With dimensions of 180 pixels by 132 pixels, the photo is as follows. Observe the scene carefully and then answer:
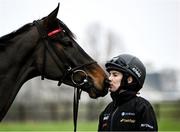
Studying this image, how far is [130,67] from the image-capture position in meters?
4.41

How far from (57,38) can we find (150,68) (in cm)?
4455

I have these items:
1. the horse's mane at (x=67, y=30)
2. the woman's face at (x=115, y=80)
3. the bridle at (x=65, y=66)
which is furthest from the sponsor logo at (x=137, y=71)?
the horse's mane at (x=67, y=30)

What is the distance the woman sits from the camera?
425 centimetres

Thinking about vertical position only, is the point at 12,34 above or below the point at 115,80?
above

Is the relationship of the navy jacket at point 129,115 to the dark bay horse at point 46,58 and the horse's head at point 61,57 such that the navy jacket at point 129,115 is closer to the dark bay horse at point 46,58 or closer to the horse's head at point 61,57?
the dark bay horse at point 46,58

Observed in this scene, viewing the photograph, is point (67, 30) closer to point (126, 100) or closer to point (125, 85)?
point (125, 85)

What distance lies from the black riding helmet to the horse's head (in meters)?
0.61

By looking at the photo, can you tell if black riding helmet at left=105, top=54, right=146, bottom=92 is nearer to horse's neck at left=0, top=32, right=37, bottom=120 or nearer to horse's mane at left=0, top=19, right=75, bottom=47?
horse's mane at left=0, top=19, right=75, bottom=47

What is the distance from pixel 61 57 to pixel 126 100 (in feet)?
3.70

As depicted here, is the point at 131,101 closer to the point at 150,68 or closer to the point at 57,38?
the point at 57,38

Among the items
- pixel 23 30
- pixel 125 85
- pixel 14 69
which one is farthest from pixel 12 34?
pixel 125 85

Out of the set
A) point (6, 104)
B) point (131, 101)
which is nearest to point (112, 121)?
point (131, 101)

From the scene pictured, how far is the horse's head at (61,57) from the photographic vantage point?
5.11 m

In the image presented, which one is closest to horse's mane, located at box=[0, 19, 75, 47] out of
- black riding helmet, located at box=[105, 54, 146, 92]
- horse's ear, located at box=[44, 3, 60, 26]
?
horse's ear, located at box=[44, 3, 60, 26]
